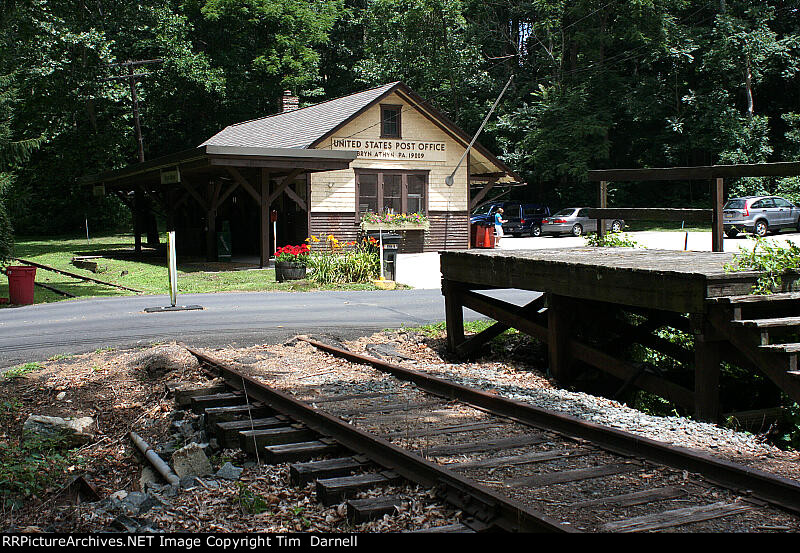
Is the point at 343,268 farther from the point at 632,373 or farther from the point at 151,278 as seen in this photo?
the point at 632,373

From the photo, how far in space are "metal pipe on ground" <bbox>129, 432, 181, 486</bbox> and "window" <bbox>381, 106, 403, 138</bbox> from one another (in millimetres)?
23837

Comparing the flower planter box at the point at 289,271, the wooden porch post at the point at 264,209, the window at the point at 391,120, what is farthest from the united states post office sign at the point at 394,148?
the flower planter box at the point at 289,271

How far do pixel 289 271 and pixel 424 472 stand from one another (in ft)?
50.5

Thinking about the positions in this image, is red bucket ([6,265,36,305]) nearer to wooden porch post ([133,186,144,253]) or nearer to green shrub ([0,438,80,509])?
green shrub ([0,438,80,509])

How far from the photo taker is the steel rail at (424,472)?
4113mm

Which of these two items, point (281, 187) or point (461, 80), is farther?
point (461, 80)

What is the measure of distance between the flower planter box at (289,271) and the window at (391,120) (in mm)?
10899

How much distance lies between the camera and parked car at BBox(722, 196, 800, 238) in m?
33.8

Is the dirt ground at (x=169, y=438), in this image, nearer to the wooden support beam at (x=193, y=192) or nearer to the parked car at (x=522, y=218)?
the wooden support beam at (x=193, y=192)

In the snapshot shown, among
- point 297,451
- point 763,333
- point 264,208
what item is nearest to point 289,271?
point 264,208

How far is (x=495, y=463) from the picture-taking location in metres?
5.22

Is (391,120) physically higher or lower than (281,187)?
higher

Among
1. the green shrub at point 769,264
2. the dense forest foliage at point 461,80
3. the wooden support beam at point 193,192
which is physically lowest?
the green shrub at point 769,264

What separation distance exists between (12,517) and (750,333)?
544 centimetres
